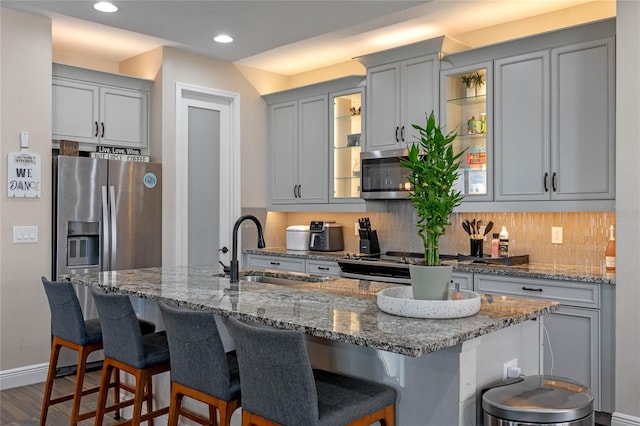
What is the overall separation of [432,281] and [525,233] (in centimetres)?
259

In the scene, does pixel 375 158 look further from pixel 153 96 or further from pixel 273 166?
pixel 153 96

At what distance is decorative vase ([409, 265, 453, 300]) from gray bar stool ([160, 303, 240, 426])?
2.58 ft

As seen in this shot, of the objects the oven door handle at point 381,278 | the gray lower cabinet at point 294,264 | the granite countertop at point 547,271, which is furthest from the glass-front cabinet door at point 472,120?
the gray lower cabinet at point 294,264

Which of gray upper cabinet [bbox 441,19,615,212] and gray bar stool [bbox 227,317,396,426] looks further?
gray upper cabinet [bbox 441,19,615,212]

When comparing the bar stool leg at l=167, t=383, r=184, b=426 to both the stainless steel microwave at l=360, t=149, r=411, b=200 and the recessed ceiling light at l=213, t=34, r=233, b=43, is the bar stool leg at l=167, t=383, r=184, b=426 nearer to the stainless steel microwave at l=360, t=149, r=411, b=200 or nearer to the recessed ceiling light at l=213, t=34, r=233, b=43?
the stainless steel microwave at l=360, t=149, r=411, b=200

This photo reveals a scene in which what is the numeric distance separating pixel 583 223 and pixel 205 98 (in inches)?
146

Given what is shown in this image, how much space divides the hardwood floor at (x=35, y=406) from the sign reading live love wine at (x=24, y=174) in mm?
1459

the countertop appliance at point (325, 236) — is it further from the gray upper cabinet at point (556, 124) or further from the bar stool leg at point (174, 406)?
the bar stool leg at point (174, 406)

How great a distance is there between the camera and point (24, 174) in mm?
4199

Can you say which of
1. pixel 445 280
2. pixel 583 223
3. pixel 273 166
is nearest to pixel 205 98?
pixel 273 166

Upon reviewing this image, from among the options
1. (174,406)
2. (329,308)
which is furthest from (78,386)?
(329,308)

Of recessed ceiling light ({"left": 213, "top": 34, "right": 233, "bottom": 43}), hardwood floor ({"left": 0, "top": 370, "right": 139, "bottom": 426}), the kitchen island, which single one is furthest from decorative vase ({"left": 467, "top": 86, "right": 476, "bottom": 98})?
hardwood floor ({"left": 0, "top": 370, "right": 139, "bottom": 426})

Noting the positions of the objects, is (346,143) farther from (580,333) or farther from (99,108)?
(580,333)

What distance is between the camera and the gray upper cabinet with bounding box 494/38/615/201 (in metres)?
3.60
